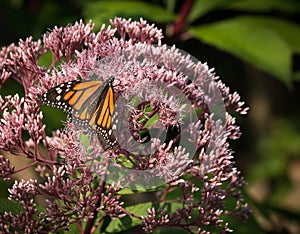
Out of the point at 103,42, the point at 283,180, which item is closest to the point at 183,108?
the point at 103,42

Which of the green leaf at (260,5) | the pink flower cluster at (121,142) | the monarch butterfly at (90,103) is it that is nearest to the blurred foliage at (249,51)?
the green leaf at (260,5)

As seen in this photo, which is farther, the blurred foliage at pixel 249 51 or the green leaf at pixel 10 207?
the blurred foliage at pixel 249 51

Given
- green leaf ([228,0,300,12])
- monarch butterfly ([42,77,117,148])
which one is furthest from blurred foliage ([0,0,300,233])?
monarch butterfly ([42,77,117,148])

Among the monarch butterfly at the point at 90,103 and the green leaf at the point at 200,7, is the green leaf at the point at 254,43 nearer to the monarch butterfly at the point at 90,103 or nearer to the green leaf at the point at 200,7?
the green leaf at the point at 200,7

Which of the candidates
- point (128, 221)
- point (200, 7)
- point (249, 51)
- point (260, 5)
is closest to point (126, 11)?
point (200, 7)

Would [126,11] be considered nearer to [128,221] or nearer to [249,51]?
[249,51]

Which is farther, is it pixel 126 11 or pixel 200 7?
pixel 200 7

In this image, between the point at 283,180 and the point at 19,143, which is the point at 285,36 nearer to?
the point at 19,143
